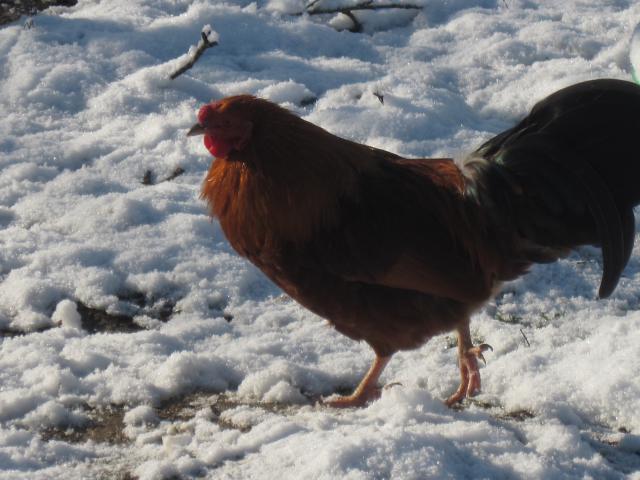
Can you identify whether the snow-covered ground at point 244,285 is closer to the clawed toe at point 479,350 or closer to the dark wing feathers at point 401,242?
the clawed toe at point 479,350

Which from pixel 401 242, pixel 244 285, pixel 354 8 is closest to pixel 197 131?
pixel 401 242

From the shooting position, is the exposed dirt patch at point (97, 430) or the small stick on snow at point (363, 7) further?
the small stick on snow at point (363, 7)

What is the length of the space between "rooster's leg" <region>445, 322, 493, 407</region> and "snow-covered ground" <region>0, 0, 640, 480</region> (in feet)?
0.39

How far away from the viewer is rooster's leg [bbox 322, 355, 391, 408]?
3.81 m

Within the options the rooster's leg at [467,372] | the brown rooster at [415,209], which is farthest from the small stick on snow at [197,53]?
the rooster's leg at [467,372]

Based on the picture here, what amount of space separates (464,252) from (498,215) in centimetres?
21

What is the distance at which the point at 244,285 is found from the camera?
A: 183 inches

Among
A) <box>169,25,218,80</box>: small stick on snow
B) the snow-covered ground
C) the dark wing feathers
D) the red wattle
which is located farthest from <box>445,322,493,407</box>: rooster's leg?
<box>169,25,218,80</box>: small stick on snow

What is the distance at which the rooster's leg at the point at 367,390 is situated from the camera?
3812mm

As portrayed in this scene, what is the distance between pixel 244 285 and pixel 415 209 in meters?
1.28

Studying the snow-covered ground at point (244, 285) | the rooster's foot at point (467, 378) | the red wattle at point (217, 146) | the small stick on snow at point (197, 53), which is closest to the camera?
the snow-covered ground at point (244, 285)

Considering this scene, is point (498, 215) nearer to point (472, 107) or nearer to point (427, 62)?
point (472, 107)

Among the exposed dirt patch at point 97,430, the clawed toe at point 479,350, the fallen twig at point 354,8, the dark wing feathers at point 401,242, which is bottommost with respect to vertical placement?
the exposed dirt patch at point 97,430

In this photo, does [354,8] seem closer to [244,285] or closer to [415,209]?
[244,285]
